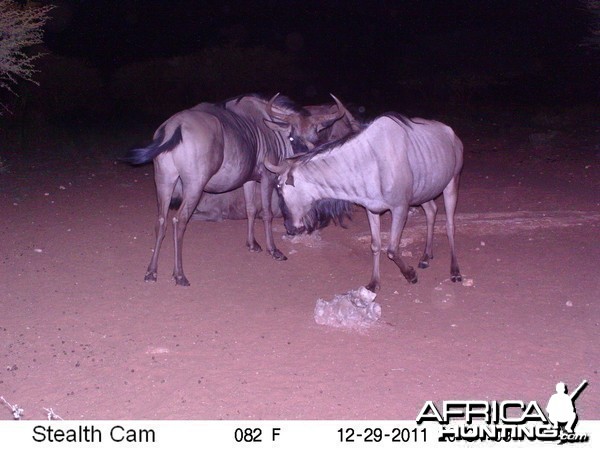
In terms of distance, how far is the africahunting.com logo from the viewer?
12.3 ft

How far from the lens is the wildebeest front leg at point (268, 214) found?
7.59 metres

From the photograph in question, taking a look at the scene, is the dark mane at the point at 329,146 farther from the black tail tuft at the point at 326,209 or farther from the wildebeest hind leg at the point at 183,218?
the wildebeest hind leg at the point at 183,218

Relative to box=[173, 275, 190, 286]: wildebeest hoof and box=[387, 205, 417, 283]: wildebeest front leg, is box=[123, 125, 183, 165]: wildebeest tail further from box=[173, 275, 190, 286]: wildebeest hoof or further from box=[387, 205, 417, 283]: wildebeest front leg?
box=[387, 205, 417, 283]: wildebeest front leg

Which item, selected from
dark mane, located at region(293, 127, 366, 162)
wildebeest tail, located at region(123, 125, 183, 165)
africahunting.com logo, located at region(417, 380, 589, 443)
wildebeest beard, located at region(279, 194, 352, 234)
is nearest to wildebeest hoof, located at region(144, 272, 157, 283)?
wildebeest tail, located at region(123, 125, 183, 165)

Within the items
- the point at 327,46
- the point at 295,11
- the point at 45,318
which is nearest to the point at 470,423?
the point at 45,318

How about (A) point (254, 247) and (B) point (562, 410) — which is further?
(A) point (254, 247)

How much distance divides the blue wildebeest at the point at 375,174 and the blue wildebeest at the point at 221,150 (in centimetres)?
55

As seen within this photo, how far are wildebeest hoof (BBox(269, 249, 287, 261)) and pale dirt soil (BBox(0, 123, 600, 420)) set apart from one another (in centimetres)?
8

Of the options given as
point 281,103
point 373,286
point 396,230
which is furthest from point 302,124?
point 373,286

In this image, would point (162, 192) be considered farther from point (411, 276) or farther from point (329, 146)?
point (411, 276)

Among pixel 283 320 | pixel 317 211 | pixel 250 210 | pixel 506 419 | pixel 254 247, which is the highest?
pixel 506 419

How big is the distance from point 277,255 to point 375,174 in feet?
6.19

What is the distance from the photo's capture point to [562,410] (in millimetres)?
3834

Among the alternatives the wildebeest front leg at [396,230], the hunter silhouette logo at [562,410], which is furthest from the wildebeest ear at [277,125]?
the hunter silhouette logo at [562,410]
